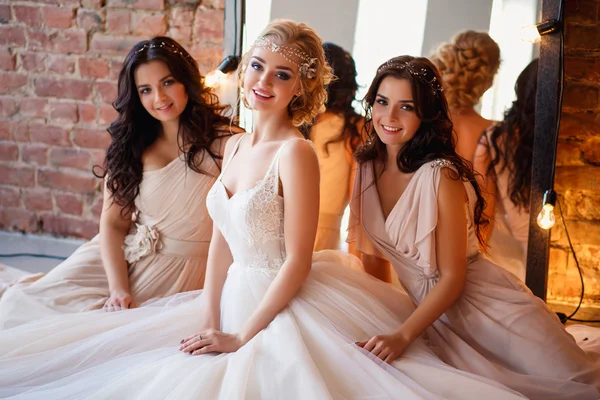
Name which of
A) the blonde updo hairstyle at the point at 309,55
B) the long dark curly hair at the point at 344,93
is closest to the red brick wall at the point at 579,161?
the long dark curly hair at the point at 344,93

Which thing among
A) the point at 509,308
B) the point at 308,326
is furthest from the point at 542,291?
the point at 308,326

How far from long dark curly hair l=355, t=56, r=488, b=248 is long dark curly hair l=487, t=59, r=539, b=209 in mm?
486

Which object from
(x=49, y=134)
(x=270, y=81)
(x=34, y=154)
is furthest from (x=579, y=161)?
(x=34, y=154)

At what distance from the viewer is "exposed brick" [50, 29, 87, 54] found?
3430 mm

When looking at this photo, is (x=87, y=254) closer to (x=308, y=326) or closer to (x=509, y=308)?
(x=308, y=326)

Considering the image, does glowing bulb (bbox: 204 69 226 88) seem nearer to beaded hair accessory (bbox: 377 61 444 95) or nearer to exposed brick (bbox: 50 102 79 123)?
exposed brick (bbox: 50 102 79 123)

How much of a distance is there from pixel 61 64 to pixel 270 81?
190 cm

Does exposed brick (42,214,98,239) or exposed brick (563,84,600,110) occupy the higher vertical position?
exposed brick (563,84,600,110)

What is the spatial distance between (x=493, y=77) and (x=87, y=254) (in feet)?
5.49

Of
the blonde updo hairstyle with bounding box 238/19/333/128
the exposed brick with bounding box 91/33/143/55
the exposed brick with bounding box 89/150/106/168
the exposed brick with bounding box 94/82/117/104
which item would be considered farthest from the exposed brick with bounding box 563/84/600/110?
the exposed brick with bounding box 89/150/106/168

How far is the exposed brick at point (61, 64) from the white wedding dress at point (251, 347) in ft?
5.57

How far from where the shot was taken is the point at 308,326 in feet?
6.04

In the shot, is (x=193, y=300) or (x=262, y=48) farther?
(x=193, y=300)

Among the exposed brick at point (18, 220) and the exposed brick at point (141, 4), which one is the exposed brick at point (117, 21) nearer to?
the exposed brick at point (141, 4)
